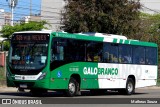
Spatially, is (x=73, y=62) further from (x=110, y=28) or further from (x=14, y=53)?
(x=110, y=28)

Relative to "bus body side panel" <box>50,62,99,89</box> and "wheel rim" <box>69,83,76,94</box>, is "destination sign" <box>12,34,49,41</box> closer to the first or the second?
"bus body side panel" <box>50,62,99,89</box>

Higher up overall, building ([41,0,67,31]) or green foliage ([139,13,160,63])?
building ([41,0,67,31])

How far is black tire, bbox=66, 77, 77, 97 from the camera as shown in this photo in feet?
77.9

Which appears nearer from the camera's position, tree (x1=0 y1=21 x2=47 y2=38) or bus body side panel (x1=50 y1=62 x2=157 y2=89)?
bus body side panel (x1=50 y1=62 x2=157 y2=89)

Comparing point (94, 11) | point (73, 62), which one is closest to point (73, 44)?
point (73, 62)

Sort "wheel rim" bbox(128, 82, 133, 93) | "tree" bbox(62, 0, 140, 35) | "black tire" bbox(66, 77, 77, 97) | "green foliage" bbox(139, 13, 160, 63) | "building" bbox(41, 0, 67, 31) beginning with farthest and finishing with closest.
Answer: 1. "building" bbox(41, 0, 67, 31)
2. "green foliage" bbox(139, 13, 160, 63)
3. "tree" bbox(62, 0, 140, 35)
4. "wheel rim" bbox(128, 82, 133, 93)
5. "black tire" bbox(66, 77, 77, 97)

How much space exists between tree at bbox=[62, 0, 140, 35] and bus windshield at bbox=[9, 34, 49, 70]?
56.7 ft


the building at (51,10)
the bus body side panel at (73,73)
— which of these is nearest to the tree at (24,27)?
the building at (51,10)

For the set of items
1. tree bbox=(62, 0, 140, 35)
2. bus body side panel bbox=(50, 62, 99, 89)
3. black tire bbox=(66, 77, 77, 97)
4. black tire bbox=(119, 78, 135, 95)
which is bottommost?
black tire bbox=(119, 78, 135, 95)

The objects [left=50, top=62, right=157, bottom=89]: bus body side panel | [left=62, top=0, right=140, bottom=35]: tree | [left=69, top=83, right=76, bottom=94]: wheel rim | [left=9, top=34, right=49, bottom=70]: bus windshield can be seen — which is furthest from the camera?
[left=62, top=0, right=140, bottom=35]: tree

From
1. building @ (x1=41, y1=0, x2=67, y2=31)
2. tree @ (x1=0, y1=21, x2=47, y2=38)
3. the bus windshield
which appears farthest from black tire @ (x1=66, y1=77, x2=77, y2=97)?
building @ (x1=41, y1=0, x2=67, y2=31)

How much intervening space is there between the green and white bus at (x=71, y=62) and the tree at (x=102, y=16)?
12093 millimetres

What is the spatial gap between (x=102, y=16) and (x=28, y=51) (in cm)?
1856

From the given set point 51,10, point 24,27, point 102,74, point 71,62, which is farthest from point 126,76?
point 51,10
